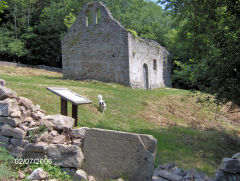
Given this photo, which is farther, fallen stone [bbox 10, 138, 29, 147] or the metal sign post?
the metal sign post

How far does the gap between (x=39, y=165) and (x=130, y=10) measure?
3424 cm

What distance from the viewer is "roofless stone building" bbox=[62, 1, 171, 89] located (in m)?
15.2

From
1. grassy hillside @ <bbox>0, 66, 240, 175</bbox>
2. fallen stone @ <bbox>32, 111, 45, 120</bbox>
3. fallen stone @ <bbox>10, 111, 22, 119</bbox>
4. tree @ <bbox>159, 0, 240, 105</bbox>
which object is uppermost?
tree @ <bbox>159, 0, 240, 105</bbox>

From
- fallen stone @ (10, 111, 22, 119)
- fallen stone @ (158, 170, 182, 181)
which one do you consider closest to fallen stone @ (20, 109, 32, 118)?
fallen stone @ (10, 111, 22, 119)

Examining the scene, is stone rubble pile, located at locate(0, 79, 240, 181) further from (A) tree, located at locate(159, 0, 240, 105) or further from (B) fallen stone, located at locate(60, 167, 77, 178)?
(A) tree, located at locate(159, 0, 240, 105)

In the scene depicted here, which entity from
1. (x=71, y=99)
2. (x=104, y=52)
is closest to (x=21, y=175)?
(x=71, y=99)

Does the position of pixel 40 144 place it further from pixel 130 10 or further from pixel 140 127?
pixel 130 10

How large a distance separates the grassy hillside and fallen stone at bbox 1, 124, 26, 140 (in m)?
2.18

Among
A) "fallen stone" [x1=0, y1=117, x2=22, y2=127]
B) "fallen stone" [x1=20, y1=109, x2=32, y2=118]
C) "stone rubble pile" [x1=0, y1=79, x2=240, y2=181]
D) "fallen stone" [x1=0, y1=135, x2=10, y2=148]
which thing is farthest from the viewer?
"fallen stone" [x1=20, y1=109, x2=32, y2=118]

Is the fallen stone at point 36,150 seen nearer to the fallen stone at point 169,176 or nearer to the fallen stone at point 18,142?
the fallen stone at point 18,142

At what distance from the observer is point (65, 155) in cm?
471

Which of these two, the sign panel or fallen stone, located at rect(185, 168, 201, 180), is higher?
the sign panel

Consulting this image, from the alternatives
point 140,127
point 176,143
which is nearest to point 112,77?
point 140,127
